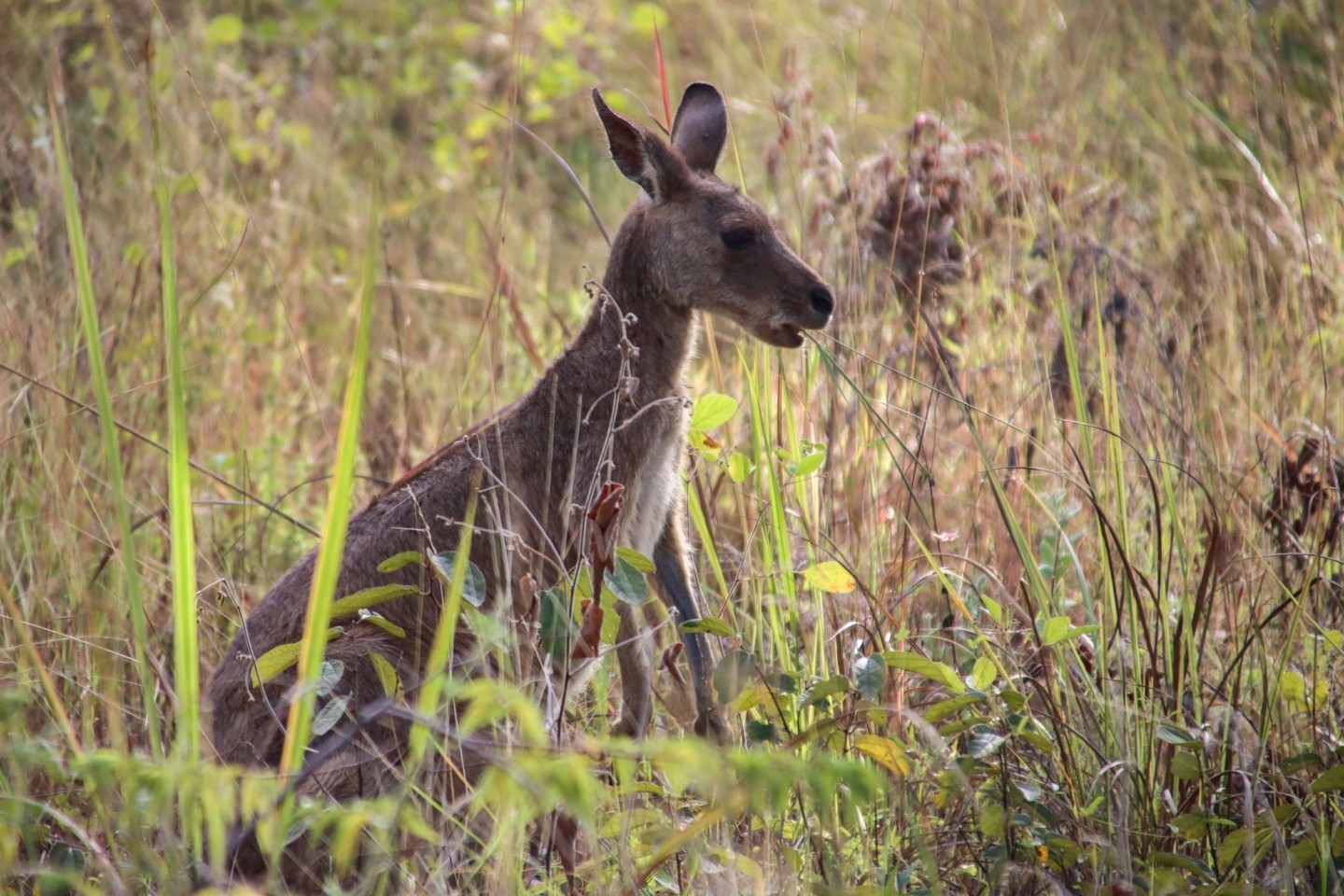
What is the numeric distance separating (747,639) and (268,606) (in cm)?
123

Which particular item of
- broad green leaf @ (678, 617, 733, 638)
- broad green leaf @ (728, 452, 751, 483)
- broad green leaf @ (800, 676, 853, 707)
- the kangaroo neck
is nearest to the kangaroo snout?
the kangaroo neck

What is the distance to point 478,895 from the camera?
105 inches

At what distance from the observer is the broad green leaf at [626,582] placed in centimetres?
246

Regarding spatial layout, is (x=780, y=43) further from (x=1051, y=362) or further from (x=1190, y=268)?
(x=1051, y=362)

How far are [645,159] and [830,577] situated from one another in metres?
1.57

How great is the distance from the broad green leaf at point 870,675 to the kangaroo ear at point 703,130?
1.95m

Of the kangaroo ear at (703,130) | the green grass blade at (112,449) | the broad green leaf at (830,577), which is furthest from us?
the kangaroo ear at (703,130)

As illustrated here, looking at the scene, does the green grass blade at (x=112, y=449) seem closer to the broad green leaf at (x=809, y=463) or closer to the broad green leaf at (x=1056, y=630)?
the broad green leaf at (x=809, y=463)

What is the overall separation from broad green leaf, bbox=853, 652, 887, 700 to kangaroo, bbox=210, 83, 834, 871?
744 millimetres

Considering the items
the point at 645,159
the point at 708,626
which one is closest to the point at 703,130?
the point at 645,159

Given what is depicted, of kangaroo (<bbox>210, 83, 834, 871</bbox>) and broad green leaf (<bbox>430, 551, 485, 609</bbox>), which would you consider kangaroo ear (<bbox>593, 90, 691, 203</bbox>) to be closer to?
kangaroo (<bbox>210, 83, 834, 871</bbox>)

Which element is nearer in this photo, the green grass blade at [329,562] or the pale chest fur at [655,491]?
the green grass blade at [329,562]

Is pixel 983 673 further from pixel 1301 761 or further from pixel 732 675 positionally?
pixel 1301 761

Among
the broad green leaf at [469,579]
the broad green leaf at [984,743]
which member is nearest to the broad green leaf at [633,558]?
the broad green leaf at [469,579]
